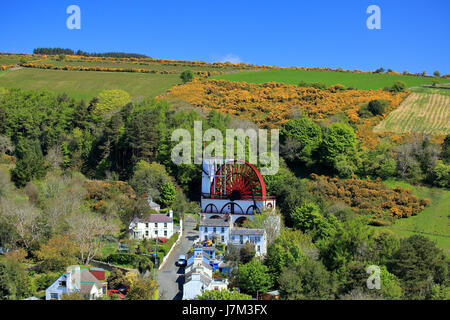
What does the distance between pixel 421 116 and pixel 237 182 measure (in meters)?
34.5

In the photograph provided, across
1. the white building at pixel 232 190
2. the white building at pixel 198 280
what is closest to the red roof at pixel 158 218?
the white building at pixel 232 190

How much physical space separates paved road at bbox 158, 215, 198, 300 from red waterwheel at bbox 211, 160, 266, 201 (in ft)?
16.0

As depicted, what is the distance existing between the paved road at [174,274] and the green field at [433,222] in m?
18.3

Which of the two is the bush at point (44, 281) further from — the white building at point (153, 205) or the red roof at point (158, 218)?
the white building at point (153, 205)

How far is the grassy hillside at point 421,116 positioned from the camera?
68.2m

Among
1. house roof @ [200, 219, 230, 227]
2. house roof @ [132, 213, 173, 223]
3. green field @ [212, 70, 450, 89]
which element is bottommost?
house roof @ [200, 219, 230, 227]

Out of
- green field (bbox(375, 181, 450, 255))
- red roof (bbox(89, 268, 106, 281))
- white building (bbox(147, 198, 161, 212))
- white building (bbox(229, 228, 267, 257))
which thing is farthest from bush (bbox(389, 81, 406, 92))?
red roof (bbox(89, 268, 106, 281))

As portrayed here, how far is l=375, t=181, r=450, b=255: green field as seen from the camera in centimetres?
4653

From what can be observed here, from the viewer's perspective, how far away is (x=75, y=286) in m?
32.8

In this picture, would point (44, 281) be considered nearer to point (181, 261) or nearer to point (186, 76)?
point (181, 261)

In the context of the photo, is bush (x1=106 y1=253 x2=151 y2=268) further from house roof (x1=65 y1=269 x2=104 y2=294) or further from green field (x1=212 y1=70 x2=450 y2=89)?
green field (x1=212 y1=70 x2=450 y2=89)

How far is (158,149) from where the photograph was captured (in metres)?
59.5

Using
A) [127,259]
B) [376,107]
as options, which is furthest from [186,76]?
[127,259]

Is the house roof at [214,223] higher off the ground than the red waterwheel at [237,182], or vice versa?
the red waterwheel at [237,182]
